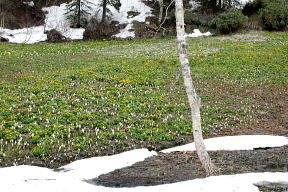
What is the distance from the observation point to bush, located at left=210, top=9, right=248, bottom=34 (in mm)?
44500

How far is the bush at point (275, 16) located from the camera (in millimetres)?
43812

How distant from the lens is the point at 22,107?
661 inches

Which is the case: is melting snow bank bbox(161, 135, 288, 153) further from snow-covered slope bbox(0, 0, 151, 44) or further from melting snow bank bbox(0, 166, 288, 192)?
snow-covered slope bbox(0, 0, 151, 44)

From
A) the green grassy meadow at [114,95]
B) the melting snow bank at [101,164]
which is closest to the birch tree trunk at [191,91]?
the green grassy meadow at [114,95]

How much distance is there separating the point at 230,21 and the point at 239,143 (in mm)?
34805

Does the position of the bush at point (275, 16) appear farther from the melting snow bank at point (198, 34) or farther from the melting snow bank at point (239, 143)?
the melting snow bank at point (239, 143)

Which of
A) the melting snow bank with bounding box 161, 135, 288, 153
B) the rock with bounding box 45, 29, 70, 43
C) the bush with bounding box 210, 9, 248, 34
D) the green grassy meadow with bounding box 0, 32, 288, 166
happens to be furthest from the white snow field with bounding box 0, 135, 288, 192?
the bush with bounding box 210, 9, 248, 34

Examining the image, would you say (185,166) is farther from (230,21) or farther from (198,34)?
(198,34)

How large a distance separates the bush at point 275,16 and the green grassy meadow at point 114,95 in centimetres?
891

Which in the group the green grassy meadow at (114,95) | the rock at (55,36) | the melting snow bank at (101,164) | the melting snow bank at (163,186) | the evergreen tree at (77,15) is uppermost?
the evergreen tree at (77,15)

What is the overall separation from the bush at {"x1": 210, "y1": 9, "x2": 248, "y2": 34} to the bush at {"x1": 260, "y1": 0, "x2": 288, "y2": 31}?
8.37 feet

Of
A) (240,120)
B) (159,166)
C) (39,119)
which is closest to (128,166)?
(159,166)

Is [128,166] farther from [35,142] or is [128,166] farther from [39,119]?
[39,119]

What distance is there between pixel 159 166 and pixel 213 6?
47.7m
